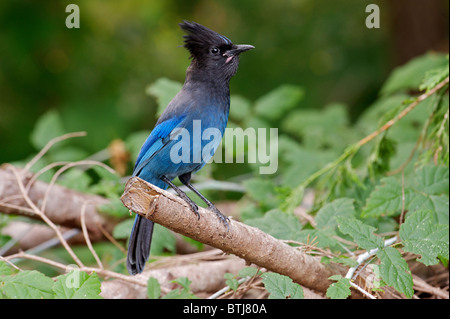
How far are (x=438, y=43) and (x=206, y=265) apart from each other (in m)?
4.31

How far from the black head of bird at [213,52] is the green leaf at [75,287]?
1395mm

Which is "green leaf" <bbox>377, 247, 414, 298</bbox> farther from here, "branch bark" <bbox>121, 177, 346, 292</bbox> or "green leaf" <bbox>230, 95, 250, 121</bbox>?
"green leaf" <bbox>230, 95, 250, 121</bbox>

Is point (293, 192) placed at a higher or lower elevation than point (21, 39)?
lower

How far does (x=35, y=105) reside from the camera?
6.35m

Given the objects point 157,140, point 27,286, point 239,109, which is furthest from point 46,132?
point 27,286

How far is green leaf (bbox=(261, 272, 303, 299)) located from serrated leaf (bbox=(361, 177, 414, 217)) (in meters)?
0.68

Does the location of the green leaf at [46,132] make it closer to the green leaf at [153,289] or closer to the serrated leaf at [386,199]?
the green leaf at [153,289]

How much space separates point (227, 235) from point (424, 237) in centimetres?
82

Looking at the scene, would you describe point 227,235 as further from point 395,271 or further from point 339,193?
point 339,193

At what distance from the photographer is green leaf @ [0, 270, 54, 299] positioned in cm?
202

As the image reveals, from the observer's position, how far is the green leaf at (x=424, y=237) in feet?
7.48

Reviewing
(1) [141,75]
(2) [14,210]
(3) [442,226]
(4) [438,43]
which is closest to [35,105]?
(1) [141,75]

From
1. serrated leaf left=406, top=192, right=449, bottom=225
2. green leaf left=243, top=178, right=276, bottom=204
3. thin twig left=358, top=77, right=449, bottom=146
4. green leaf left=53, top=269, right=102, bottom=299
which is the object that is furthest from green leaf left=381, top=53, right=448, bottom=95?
green leaf left=53, top=269, right=102, bottom=299
